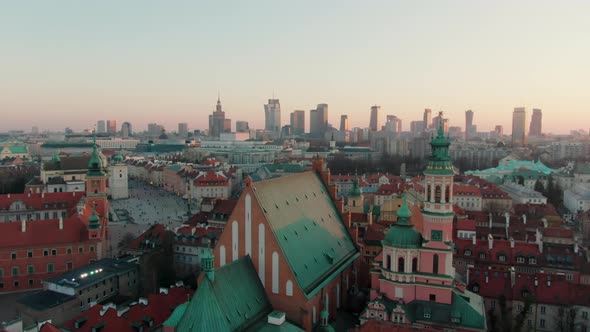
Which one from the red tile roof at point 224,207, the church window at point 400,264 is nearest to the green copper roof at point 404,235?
the church window at point 400,264

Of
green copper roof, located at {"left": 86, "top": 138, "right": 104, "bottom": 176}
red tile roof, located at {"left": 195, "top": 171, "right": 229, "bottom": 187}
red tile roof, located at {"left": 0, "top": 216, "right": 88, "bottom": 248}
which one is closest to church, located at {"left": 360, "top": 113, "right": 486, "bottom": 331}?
red tile roof, located at {"left": 0, "top": 216, "right": 88, "bottom": 248}

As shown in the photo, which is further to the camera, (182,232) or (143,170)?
(143,170)

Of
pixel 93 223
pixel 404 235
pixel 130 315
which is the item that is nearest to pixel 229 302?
pixel 130 315

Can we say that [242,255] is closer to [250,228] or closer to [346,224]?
[250,228]

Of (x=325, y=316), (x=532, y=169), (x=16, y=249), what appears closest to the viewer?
(x=325, y=316)

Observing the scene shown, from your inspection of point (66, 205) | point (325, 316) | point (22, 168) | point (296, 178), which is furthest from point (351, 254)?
point (22, 168)

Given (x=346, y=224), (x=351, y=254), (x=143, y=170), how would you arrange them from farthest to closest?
1. (x=143, y=170)
2. (x=346, y=224)
3. (x=351, y=254)

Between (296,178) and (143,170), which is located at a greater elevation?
(296,178)

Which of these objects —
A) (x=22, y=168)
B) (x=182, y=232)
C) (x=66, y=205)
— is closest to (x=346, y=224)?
(x=182, y=232)
